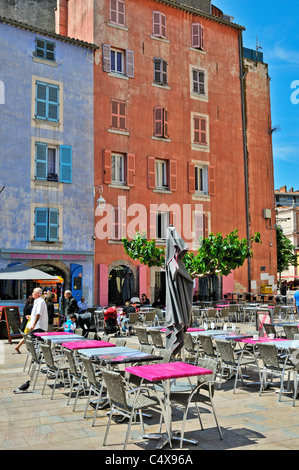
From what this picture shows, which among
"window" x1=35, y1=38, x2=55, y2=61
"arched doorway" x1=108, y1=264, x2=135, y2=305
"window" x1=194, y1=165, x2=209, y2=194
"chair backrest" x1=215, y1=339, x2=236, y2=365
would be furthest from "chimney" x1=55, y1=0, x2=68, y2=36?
"chair backrest" x1=215, y1=339, x2=236, y2=365

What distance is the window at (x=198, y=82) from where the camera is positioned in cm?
2658

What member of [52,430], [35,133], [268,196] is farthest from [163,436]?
[268,196]

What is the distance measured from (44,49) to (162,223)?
992cm

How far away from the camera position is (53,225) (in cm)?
2094

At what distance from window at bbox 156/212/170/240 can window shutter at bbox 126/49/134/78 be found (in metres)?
7.16

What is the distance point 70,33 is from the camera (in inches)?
1017

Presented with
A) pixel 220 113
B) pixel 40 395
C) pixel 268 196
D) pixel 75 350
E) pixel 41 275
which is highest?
pixel 220 113

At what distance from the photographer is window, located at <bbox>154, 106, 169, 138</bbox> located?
24.7m

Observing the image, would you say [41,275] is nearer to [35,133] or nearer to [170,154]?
[35,133]

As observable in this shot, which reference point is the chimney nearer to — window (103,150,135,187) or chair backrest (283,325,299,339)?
window (103,150,135,187)

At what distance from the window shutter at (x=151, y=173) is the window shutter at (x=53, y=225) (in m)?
5.36

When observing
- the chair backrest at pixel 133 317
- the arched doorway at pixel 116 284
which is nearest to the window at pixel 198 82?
the arched doorway at pixel 116 284

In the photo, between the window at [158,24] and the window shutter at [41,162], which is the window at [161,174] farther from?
the window at [158,24]
